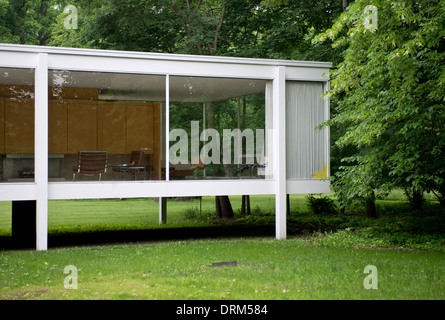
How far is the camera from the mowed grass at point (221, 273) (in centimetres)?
688

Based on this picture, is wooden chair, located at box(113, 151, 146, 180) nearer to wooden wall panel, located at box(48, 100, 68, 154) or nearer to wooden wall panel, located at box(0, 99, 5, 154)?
wooden wall panel, located at box(48, 100, 68, 154)

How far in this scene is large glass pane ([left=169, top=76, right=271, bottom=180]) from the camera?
12.6 m

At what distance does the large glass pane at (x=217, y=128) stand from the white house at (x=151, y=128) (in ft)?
0.09

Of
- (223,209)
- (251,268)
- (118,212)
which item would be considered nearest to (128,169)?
(251,268)

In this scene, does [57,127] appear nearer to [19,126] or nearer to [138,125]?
[19,126]

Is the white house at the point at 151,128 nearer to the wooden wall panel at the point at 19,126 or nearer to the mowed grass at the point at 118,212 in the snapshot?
the wooden wall panel at the point at 19,126

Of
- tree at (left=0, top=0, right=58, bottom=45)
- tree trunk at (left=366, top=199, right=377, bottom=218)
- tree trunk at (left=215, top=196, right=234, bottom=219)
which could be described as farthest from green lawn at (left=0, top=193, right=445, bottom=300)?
A: tree at (left=0, top=0, right=58, bottom=45)

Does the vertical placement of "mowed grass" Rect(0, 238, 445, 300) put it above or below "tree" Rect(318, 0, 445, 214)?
below

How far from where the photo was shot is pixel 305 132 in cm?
1315

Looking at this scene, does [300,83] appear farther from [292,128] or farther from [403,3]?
[403,3]

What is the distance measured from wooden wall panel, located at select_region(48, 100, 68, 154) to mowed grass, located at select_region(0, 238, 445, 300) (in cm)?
240

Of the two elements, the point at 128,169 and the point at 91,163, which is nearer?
the point at 91,163

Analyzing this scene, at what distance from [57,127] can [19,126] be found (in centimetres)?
79
